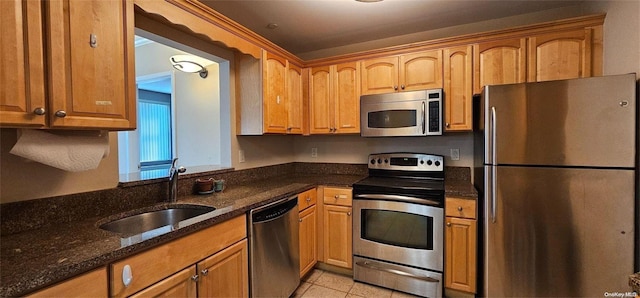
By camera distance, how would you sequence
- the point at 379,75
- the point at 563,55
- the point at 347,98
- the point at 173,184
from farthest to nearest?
the point at 347,98, the point at 379,75, the point at 563,55, the point at 173,184

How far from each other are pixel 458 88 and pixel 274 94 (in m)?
1.62

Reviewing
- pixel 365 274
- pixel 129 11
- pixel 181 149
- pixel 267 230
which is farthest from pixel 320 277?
pixel 129 11

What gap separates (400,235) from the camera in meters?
2.24

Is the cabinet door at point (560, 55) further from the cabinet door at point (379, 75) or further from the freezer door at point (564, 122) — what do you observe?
the cabinet door at point (379, 75)

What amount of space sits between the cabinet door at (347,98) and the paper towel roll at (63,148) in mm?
1941

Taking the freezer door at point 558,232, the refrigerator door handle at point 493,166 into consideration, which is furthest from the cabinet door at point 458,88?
the freezer door at point 558,232

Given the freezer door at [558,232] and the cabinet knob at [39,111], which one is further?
the freezer door at [558,232]

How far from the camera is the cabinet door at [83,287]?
33.1 inches

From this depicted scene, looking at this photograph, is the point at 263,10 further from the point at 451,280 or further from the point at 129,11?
the point at 451,280

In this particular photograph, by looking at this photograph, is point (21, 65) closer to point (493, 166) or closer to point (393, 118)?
point (393, 118)

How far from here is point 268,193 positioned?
2.00 meters

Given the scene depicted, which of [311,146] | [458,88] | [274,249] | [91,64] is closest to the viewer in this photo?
[91,64]

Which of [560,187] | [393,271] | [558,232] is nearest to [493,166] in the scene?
[560,187]

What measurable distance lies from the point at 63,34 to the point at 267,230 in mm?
1427
